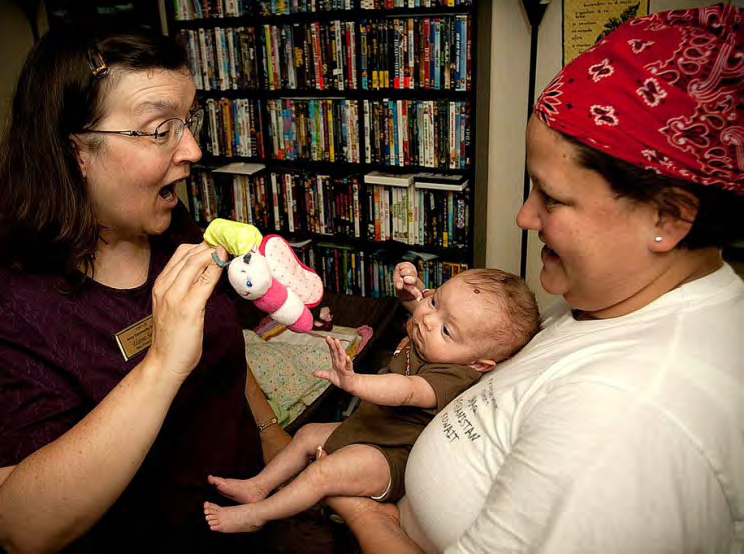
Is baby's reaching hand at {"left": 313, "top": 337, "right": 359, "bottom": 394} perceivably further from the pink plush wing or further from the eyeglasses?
the eyeglasses

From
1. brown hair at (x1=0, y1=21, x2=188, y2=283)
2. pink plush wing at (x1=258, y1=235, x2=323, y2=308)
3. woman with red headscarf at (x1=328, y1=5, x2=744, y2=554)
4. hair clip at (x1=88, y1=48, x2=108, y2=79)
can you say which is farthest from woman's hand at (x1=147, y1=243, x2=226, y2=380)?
woman with red headscarf at (x1=328, y1=5, x2=744, y2=554)

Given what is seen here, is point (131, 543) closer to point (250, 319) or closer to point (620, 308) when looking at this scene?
point (620, 308)

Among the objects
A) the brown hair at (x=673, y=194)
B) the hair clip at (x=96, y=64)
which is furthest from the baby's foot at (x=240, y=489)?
the brown hair at (x=673, y=194)

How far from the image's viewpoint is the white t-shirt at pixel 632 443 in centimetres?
74

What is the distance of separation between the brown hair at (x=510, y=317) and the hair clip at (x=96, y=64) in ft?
3.09

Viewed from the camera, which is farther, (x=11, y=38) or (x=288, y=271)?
(x=11, y=38)

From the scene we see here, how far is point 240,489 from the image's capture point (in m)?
1.36

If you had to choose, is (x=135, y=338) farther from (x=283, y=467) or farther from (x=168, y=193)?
(x=283, y=467)

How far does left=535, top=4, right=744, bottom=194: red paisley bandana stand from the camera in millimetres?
750

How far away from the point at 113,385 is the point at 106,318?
138 millimetres

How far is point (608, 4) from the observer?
2.61 metres

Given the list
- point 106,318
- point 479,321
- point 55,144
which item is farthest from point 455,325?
point 55,144

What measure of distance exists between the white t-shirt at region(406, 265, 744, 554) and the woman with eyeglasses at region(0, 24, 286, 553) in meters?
0.57

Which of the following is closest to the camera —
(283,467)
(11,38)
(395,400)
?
(395,400)
